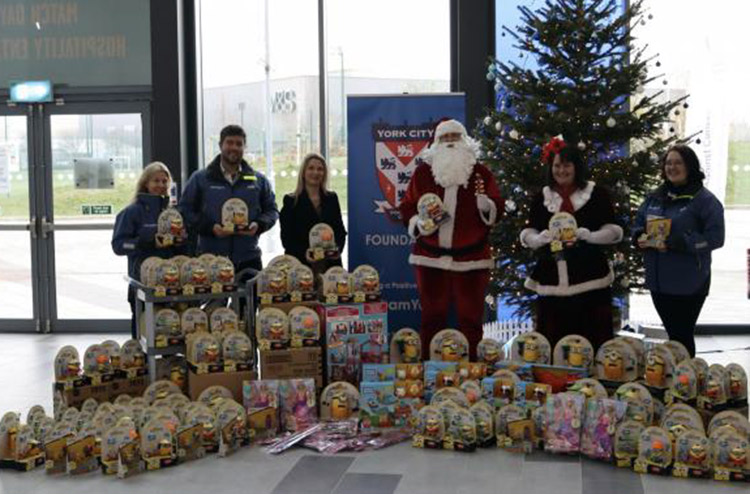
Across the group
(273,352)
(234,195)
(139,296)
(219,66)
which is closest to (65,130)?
(219,66)

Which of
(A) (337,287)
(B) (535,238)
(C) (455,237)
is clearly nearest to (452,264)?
(C) (455,237)

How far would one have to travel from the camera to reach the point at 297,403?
192 inches

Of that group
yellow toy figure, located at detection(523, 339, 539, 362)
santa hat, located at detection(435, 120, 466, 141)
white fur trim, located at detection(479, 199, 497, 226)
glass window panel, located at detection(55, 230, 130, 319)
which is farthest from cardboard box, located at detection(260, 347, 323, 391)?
glass window panel, located at detection(55, 230, 130, 319)

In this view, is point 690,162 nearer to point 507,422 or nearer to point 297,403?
point 507,422

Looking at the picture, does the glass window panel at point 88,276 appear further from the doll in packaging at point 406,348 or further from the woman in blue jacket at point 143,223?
the doll in packaging at point 406,348

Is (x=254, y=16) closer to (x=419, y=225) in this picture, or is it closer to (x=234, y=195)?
(x=234, y=195)

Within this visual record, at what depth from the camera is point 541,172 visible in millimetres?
6016

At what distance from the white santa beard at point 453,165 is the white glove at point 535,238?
1.58 ft

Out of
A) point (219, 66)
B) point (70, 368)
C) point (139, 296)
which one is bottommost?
point (70, 368)

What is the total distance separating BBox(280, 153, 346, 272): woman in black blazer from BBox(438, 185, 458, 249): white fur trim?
2.35 feet

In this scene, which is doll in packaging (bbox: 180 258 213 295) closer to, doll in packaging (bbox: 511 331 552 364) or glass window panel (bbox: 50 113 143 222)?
doll in packaging (bbox: 511 331 552 364)

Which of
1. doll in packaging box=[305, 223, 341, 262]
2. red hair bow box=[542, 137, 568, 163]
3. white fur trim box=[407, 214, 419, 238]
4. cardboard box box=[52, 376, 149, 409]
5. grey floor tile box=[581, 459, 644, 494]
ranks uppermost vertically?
red hair bow box=[542, 137, 568, 163]

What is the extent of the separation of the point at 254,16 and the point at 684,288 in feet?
16.3

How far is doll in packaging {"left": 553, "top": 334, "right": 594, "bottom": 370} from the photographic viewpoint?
15.9 ft
